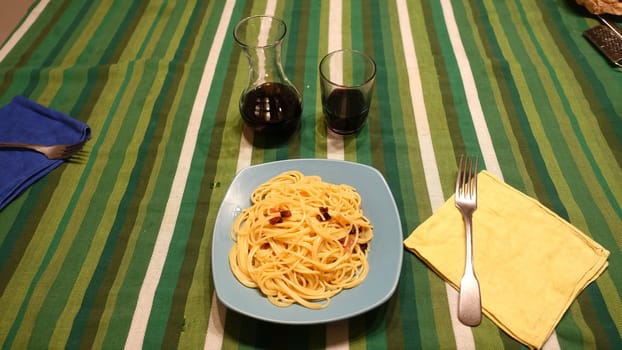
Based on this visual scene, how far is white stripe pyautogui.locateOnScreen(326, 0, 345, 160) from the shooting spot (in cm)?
103

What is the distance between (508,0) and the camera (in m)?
1.41

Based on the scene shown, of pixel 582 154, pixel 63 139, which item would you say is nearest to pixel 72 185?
pixel 63 139

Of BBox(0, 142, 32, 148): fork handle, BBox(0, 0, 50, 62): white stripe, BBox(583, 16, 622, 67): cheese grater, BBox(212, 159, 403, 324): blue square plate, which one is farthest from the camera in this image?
BBox(0, 0, 50, 62): white stripe

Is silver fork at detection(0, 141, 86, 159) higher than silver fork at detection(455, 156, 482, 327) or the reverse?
the reverse

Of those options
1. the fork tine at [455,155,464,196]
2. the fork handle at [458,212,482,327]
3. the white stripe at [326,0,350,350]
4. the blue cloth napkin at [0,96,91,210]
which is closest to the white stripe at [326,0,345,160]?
the white stripe at [326,0,350,350]

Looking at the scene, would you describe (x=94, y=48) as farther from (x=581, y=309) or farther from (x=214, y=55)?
(x=581, y=309)

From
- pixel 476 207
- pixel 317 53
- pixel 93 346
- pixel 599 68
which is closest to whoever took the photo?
pixel 93 346

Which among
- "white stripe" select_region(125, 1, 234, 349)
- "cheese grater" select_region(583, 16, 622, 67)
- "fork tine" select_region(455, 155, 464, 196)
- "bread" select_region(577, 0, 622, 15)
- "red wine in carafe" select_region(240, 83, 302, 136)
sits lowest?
"white stripe" select_region(125, 1, 234, 349)

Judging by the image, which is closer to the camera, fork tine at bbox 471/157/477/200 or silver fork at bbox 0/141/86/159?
fork tine at bbox 471/157/477/200

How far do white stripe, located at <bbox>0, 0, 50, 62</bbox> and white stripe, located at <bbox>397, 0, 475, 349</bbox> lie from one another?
1245 mm

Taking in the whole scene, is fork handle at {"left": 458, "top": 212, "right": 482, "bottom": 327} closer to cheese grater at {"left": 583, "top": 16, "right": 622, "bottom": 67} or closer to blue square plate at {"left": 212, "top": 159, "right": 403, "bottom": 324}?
blue square plate at {"left": 212, "top": 159, "right": 403, "bottom": 324}

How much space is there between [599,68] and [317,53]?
801mm

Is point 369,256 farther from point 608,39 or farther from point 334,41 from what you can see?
point 608,39

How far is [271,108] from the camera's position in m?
1.00
